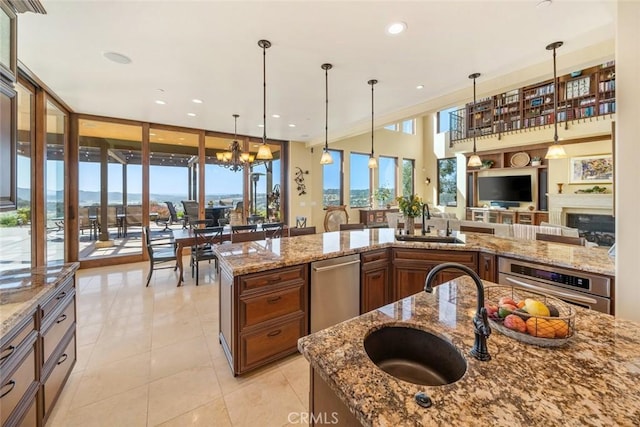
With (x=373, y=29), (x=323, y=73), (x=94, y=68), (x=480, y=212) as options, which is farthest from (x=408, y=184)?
(x=94, y=68)

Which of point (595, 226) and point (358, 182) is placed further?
point (358, 182)

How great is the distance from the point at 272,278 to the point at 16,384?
144 centimetres

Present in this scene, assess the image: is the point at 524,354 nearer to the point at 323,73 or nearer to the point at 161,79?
the point at 323,73

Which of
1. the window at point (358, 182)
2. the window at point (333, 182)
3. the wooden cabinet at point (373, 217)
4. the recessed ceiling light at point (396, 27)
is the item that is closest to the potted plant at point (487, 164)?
the wooden cabinet at point (373, 217)

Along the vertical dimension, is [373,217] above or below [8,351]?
above

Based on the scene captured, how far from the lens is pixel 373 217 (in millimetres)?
9016

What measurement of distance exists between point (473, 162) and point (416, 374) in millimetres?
3977

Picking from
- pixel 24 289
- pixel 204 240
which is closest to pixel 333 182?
pixel 204 240

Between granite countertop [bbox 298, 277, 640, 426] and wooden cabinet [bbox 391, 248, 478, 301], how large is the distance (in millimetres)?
1604

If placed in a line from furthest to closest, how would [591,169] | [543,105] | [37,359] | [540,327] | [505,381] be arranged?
[543,105]
[591,169]
[37,359]
[540,327]
[505,381]

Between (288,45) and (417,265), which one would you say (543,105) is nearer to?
(417,265)

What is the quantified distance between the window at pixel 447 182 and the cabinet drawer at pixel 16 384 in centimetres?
1106

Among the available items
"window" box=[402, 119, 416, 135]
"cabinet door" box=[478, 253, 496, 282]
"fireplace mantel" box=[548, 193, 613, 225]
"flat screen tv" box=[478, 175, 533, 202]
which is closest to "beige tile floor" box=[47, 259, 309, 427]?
"cabinet door" box=[478, 253, 496, 282]

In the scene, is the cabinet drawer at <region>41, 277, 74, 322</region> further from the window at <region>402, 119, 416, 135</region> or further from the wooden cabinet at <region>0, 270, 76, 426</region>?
the window at <region>402, 119, 416, 135</region>
